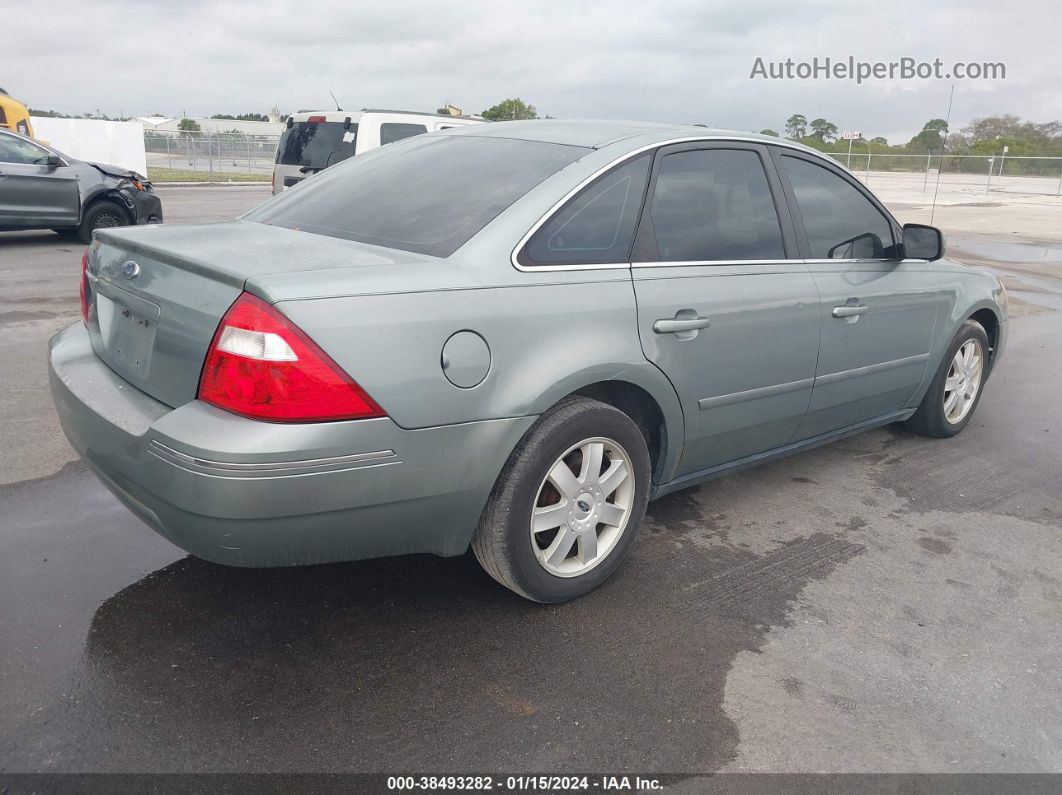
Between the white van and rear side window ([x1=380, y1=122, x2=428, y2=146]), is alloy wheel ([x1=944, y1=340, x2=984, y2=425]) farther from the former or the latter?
rear side window ([x1=380, y1=122, x2=428, y2=146])

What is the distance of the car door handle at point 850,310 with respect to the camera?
156 inches

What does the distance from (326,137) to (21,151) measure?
12.3 ft

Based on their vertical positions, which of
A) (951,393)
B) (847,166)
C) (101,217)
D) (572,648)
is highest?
(847,166)

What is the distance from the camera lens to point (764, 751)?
2473mm

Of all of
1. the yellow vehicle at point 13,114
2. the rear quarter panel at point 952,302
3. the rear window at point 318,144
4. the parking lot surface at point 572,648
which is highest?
the yellow vehicle at point 13,114

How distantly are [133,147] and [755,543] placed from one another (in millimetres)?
31774

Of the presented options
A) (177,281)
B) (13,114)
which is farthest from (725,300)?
(13,114)

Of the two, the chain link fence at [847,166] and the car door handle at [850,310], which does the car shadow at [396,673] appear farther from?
the chain link fence at [847,166]

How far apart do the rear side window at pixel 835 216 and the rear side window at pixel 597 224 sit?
3.28 feet

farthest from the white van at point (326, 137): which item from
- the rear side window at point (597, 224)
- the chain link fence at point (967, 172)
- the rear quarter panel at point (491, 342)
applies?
the chain link fence at point (967, 172)

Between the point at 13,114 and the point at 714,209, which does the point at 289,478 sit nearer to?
the point at 714,209

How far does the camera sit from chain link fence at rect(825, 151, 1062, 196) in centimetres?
3872

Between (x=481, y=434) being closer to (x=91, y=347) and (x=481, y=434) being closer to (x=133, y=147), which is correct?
(x=91, y=347)

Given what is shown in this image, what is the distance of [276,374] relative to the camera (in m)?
2.43
